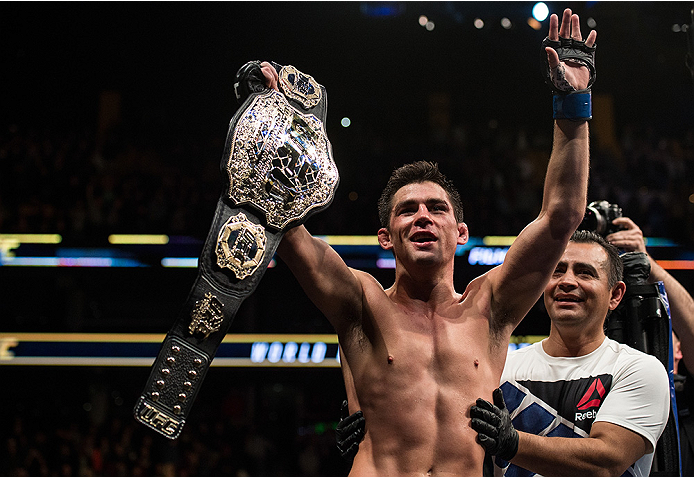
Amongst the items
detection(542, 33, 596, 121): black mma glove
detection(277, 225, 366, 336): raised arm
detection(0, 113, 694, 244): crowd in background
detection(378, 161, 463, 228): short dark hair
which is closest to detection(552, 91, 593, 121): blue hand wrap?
detection(542, 33, 596, 121): black mma glove

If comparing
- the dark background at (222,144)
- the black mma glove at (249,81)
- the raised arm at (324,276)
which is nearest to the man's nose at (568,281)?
the raised arm at (324,276)

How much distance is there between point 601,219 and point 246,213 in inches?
73.8

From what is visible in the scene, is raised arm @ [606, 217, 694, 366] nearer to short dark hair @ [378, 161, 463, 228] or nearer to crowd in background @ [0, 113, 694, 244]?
short dark hair @ [378, 161, 463, 228]

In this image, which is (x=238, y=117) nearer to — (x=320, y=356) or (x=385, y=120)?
(x=320, y=356)

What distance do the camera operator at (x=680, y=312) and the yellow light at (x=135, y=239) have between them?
6205mm

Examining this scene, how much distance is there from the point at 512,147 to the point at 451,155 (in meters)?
1.29

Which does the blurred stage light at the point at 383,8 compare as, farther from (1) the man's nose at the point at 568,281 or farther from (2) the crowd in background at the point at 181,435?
(1) the man's nose at the point at 568,281

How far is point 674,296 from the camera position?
3211 mm

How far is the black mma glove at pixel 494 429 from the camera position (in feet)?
6.84

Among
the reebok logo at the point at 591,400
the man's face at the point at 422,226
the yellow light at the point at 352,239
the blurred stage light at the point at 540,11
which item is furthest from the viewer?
the yellow light at the point at 352,239

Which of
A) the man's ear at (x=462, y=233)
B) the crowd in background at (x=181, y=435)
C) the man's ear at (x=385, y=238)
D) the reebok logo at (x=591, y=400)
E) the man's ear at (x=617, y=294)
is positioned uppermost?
the man's ear at (x=462, y=233)

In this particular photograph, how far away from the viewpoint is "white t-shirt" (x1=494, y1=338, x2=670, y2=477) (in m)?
2.44

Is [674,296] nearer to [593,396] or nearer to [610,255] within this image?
[610,255]

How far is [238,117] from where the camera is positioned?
6.46 feet
